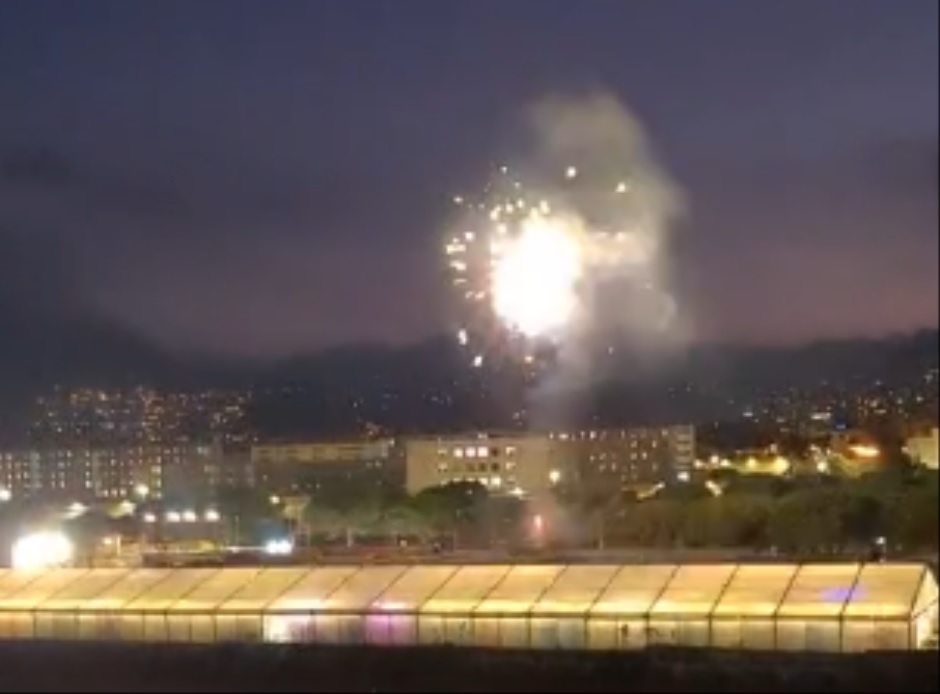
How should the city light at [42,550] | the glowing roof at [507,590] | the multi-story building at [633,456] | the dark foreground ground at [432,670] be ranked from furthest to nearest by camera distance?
the city light at [42,550], the multi-story building at [633,456], the glowing roof at [507,590], the dark foreground ground at [432,670]

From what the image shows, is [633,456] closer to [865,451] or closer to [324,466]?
[324,466]

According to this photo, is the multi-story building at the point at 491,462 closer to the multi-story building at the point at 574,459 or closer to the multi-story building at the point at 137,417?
the multi-story building at the point at 574,459

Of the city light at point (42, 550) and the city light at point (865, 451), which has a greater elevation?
the city light at point (865, 451)

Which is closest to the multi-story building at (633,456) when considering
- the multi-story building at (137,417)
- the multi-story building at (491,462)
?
the multi-story building at (491,462)

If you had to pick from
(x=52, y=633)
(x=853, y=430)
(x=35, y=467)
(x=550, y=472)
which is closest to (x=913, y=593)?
(x=853, y=430)

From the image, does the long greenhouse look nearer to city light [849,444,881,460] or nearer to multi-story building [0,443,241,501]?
city light [849,444,881,460]

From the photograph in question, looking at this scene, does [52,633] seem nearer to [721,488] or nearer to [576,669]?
[576,669]
